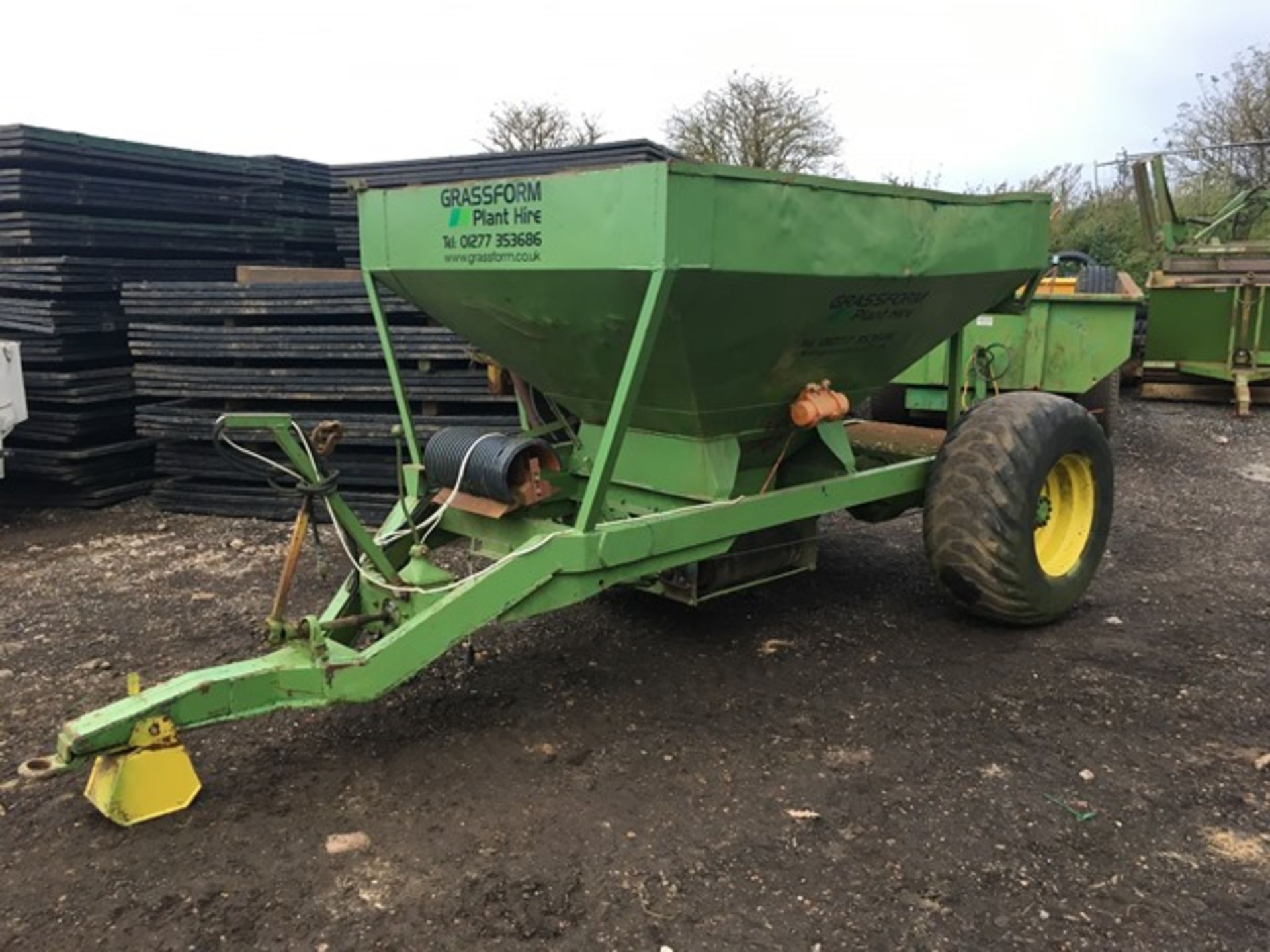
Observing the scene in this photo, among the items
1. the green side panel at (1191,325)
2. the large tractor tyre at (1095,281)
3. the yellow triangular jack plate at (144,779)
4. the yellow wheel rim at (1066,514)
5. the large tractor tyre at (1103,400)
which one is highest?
the large tractor tyre at (1095,281)

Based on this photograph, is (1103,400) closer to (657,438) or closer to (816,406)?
(816,406)

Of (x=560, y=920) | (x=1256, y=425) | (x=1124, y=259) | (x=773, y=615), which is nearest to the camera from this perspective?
(x=560, y=920)

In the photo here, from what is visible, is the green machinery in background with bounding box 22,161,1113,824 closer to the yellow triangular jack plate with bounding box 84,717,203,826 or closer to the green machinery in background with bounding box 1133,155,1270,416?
the yellow triangular jack plate with bounding box 84,717,203,826

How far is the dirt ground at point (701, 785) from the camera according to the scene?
2.49 meters

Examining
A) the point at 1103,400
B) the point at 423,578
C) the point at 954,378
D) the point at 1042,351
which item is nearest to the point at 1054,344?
the point at 1042,351

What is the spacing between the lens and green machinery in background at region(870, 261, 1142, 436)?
7453mm

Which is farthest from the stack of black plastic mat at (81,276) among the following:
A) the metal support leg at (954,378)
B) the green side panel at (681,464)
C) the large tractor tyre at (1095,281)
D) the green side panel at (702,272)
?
the large tractor tyre at (1095,281)

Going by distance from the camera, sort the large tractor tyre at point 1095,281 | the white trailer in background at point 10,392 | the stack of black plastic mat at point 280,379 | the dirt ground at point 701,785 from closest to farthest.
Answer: the dirt ground at point 701,785 → the white trailer in background at point 10,392 → the stack of black plastic mat at point 280,379 → the large tractor tyre at point 1095,281

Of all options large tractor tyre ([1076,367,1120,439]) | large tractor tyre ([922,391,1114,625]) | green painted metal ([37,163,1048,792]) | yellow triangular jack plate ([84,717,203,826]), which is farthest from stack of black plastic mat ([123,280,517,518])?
large tractor tyre ([1076,367,1120,439])

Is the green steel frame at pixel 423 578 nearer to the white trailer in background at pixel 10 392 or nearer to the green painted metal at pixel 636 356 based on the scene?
the green painted metal at pixel 636 356

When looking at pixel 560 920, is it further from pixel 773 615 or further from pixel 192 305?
pixel 192 305

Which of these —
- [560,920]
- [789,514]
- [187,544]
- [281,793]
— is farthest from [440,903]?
[187,544]

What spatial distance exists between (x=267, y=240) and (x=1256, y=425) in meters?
8.82

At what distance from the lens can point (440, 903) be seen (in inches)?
99.9
